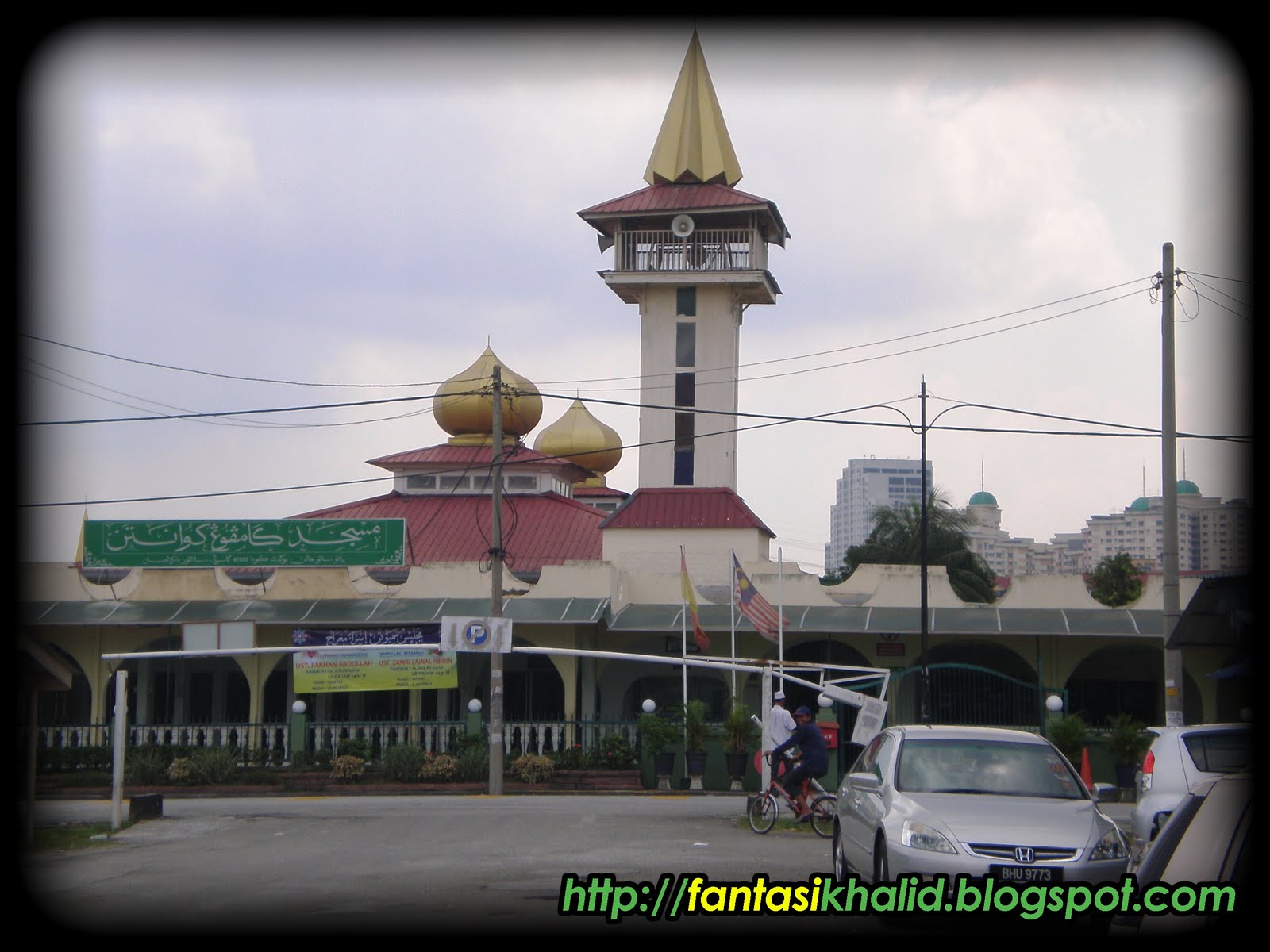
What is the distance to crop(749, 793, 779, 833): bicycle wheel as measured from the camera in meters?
17.4

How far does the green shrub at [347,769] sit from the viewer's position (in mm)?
25734

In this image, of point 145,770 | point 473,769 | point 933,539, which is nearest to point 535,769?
point 473,769

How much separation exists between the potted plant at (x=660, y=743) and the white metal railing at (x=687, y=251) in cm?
1429

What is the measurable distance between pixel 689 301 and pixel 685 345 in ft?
3.72

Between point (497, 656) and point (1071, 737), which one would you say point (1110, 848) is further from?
point (497, 656)

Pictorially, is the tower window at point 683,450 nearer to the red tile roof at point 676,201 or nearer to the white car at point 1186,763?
the red tile roof at point 676,201

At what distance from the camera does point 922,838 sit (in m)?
9.97

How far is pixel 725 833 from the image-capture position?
1770cm

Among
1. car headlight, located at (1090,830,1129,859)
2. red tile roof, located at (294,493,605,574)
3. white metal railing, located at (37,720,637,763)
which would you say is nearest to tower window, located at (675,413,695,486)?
red tile roof, located at (294,493,605,574)

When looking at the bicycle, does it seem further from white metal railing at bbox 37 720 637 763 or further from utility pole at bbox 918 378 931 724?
white metal railing at bbox 37 720 637 763

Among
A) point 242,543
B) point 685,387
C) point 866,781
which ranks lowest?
point 866,781

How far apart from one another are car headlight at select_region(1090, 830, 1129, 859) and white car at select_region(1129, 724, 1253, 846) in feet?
10.2

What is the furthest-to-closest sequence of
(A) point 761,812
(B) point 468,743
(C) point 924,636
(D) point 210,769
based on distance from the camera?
(C) point 924,636 < (B) point 468,743 < (D) point 210,769 < (A) point 761,812

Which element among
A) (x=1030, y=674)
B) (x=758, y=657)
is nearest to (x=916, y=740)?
(x=758, y=657)
